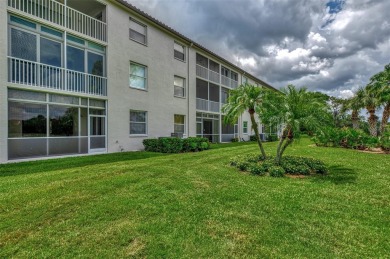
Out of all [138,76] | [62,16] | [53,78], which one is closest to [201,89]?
[138,76]

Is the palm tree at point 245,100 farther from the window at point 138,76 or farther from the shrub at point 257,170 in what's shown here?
the window at point 138,76

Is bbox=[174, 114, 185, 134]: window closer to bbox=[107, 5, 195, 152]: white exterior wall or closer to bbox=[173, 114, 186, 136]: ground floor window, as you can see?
bbox=[173, 114, 186, 136]: ground floor window

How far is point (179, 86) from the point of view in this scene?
21.0 metres

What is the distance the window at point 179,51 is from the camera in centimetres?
2056

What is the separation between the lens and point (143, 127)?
56.3 feet

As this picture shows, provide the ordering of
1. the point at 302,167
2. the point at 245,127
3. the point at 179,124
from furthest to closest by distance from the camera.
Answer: the point at 245,127 < the point at 179,124 < the point at 302,167

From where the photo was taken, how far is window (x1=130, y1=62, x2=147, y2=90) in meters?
16.6

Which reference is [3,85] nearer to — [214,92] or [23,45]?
[23,45]

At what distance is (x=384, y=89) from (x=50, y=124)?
2898 centimetres

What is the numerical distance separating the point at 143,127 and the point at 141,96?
2.41 meters

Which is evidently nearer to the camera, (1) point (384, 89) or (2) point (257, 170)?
(2) point (257, 170)

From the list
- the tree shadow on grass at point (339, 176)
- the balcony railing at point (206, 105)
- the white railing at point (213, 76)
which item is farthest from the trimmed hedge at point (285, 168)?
the white railing at point (213, 76)

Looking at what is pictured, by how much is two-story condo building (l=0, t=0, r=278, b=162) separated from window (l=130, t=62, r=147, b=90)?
0.08 meters

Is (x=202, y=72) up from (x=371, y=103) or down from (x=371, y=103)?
up
